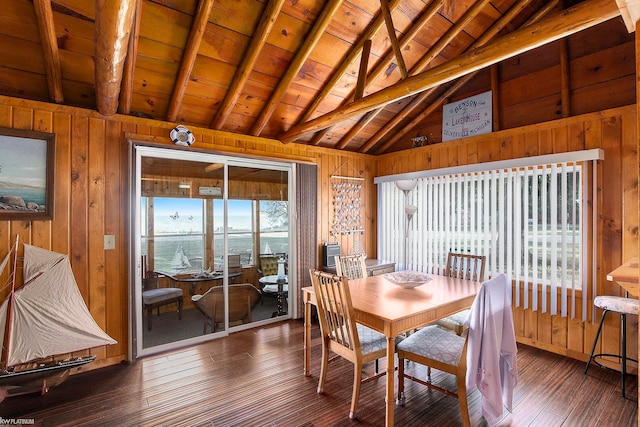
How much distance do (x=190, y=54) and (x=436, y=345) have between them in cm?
307

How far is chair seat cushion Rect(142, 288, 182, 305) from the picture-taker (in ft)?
10.8

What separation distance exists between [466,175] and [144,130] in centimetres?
367

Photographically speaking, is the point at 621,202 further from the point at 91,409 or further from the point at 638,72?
the point at 91,409

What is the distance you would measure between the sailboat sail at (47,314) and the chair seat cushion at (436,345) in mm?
2482

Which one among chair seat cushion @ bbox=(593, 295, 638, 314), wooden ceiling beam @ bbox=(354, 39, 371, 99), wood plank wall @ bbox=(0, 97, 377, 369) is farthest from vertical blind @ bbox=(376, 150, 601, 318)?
wood plank wall @ bbox=(0, 97, 377, 369)

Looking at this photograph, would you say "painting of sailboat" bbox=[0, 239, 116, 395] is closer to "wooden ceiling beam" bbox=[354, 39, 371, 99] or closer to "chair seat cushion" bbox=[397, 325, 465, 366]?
"chair seat cushion" bbox=[397, 325, 465, 366]

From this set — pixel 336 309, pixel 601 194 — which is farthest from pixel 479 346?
pixel 601 194

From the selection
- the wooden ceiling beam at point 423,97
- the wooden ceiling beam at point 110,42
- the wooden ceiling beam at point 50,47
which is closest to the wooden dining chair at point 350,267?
the wooden ceiling beam at point 423,97

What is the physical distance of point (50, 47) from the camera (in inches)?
93.3

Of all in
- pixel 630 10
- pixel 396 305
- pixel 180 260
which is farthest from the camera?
pixel 180 260

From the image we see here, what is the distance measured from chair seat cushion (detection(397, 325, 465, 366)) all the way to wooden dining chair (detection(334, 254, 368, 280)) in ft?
3.70

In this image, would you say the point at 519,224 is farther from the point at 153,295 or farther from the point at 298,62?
the point at 153,295

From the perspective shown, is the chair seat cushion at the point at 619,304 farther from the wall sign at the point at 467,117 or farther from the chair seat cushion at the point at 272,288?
the chair seat cushion at the point at 272,288

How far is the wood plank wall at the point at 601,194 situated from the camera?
2826mm
